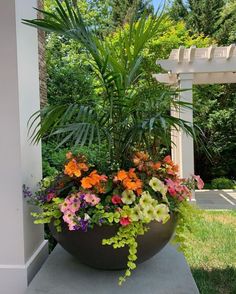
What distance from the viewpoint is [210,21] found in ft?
43.0

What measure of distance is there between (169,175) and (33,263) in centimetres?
103

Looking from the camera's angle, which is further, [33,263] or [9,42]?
[33,263]

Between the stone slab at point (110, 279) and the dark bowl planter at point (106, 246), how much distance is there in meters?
0.10

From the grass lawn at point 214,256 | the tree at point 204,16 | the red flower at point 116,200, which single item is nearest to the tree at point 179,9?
the tree at point 204,16

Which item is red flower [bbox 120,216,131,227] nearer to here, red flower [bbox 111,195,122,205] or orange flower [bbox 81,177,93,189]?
red flower [bbox 111,195,122,205]

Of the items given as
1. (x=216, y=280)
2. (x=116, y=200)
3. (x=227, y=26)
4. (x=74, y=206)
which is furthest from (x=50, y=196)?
→ (x=227, y=26)

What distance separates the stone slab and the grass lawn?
0.28m

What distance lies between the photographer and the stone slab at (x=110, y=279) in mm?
1892

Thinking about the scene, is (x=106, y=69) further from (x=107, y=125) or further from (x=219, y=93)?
(x=219, y=93)

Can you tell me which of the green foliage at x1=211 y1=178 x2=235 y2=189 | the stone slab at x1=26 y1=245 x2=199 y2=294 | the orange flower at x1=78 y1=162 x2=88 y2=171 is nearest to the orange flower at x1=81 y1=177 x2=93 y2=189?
the orange flower at x1=78 y1=162 x2=88 y2=171

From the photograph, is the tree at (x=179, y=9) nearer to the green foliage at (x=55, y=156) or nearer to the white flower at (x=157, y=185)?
the green foliage at (x=55, y=156)

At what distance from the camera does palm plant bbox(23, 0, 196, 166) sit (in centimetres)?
202

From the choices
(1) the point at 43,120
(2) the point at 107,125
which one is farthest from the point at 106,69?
(1) the point at 43,120

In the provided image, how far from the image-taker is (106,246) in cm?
188
